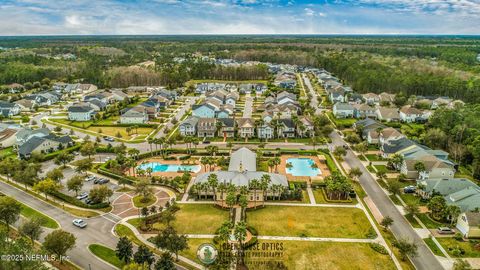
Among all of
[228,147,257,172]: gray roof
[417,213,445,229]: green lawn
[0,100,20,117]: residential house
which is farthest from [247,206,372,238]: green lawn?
[0,100,20,117]: residential house

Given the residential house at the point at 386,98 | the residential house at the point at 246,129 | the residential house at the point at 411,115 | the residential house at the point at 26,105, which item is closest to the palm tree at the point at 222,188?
the residential house at the point at 246,129

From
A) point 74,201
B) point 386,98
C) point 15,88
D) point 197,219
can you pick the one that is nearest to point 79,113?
point 74,201

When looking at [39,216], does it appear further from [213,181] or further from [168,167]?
[213,181]

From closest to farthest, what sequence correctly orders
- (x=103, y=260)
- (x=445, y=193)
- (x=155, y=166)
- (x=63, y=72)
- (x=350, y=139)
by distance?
(x=103, y=260) < (x=445, y=193) < (x=155, y=166) < (x=350, y=139) < (x=63, y=72)

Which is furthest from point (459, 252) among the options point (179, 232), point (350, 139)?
→ point (350, 139)

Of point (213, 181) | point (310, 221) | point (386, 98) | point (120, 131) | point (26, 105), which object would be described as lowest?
point (310, 221)

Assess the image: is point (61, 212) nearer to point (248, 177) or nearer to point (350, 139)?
point (248, 177)
